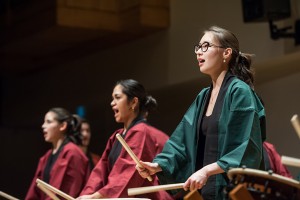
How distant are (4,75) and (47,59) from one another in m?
1.53

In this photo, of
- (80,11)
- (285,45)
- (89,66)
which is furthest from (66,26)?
(285,45)

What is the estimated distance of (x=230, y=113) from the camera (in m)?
3.55

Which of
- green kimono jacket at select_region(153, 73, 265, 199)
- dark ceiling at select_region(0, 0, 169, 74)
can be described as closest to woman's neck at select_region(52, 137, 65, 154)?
dark ceiling at select_region(0, 0, 169, 74)

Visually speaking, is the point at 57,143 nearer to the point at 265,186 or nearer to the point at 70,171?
the point at 70,171

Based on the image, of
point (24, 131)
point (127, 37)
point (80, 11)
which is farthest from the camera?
point (24, 131)

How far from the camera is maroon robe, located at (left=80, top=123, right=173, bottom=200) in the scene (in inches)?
181

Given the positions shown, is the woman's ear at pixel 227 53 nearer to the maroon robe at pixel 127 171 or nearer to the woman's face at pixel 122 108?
the maroon robe at pixel 127 171

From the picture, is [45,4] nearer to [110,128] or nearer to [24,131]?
[110,128]

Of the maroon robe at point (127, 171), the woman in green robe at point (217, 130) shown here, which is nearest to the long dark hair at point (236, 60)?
the woman in green robe at point (217, 130)

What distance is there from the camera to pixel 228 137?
352 cm

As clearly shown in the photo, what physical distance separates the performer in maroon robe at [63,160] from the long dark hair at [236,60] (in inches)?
88.6

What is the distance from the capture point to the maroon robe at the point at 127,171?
4.61 metres

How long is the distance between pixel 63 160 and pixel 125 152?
1.16 m

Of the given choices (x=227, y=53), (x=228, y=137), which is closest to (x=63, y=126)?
(x=227, y=53)
